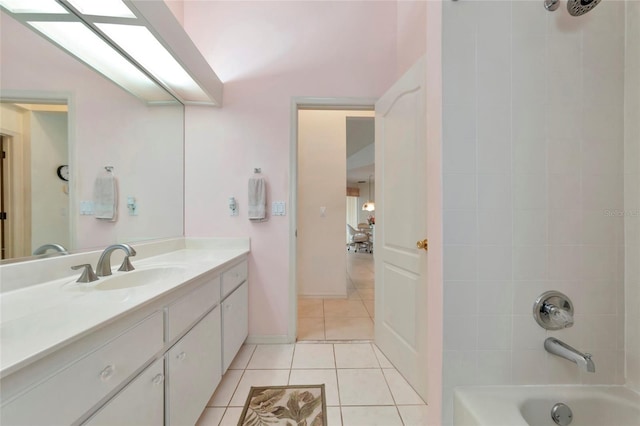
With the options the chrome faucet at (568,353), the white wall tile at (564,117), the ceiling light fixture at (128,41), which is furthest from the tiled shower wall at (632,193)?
the ceiling light fixture at (128,41)

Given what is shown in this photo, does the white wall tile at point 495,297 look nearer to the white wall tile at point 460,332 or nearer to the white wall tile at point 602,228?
the white wall tile at point 460,332

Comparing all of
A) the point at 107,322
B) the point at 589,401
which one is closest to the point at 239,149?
the point at 107,322

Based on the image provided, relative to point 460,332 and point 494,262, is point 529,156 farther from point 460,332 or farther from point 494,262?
point 460,332

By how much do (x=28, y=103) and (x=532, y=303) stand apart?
7.72ft

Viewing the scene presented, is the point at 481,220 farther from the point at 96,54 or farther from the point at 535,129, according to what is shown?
the point at 96,54

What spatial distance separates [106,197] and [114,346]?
111 centimetres

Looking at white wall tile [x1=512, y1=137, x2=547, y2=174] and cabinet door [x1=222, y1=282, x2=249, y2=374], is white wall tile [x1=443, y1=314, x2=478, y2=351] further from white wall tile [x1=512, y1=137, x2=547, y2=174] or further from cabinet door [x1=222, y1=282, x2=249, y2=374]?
cabinet door [x1=222, y1=282, x2=249, y2=374]

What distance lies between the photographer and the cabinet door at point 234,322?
1469 mm

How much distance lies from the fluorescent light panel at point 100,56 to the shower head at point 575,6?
84.3 inches

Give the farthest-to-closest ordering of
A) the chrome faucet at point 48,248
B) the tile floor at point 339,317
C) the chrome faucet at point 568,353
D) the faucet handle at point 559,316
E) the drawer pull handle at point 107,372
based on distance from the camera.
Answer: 1. the tile floor at point 339,317
2. the chrome faucet at point 48,248
3. the faucet handle at point 559,316
4. the chrome faucet at point 568,353
5. the drawer pull handle at point 107,372

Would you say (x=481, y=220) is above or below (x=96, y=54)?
below

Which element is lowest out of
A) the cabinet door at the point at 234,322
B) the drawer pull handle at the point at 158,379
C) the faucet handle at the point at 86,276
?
the cabinet door at the point at 234,322

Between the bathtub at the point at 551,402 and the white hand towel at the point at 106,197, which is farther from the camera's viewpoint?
the white hand towel at the point at 106,197

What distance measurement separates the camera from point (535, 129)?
992mm
